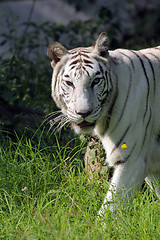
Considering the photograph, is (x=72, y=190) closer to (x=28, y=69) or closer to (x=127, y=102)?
(x=127, y=102)

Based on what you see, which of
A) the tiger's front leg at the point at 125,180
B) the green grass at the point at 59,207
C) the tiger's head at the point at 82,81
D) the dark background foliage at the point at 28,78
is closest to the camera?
the green grass at the point at 59,207

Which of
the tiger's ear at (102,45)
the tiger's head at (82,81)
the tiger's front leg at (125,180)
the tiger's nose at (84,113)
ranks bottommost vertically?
the tiger's front leg at (125,180)

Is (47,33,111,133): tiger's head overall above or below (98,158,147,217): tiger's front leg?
above

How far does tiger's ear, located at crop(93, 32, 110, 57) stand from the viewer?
300 centimetres

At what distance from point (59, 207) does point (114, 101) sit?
0.84 m

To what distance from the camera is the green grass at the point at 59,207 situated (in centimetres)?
272

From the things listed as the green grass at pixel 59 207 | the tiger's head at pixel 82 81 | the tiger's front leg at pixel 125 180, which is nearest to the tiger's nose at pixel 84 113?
the tiger's head at pixel 82 81

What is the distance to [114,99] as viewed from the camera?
3033 mm

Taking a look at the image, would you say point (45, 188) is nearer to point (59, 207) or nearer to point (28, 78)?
point (59, 207)

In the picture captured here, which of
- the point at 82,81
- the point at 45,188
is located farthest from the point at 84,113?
the point at 45,188

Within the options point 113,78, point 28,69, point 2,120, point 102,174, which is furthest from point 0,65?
point 113,78

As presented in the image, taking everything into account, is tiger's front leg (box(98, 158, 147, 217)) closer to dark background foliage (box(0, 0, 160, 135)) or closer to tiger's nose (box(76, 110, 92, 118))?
tiger's nose (box(76, 110, 92, 118))

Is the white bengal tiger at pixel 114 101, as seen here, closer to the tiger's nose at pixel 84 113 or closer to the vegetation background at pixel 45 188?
the tiger's nose at pixel 84 113

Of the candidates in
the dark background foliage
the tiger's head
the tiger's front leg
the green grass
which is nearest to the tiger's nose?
the tiger's head
